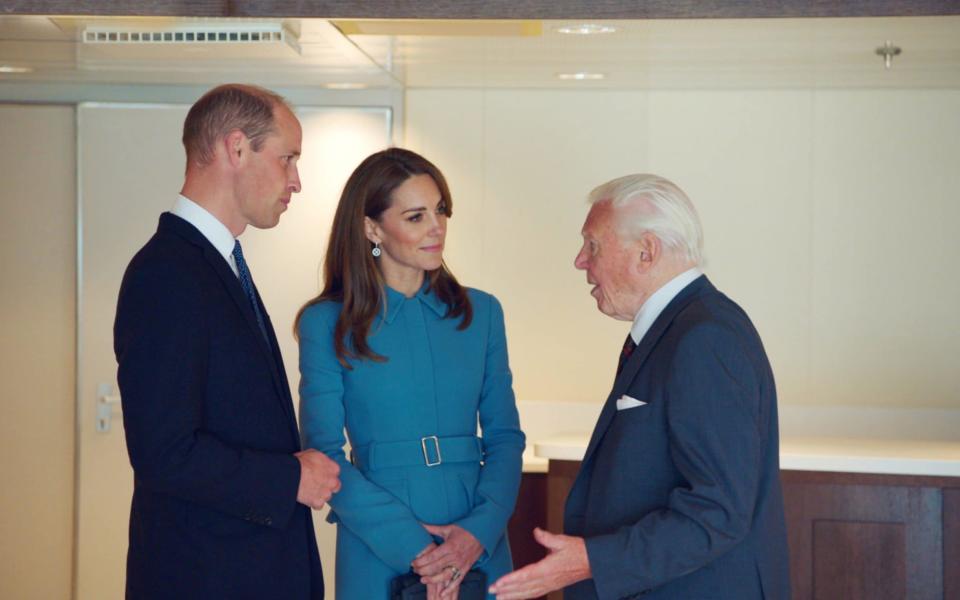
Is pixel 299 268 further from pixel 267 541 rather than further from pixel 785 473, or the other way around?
pixel 267 541

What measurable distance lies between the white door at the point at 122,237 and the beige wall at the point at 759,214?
0.45m

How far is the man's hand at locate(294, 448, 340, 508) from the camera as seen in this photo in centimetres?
224

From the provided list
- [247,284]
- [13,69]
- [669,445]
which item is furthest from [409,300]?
[13,69]

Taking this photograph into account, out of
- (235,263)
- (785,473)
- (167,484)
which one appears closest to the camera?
(167,484)

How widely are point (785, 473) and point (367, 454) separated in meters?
1.47

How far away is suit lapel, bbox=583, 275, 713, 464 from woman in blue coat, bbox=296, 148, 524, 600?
57 cm

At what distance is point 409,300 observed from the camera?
9.14ft

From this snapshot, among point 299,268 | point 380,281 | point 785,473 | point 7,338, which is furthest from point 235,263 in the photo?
point 7,338

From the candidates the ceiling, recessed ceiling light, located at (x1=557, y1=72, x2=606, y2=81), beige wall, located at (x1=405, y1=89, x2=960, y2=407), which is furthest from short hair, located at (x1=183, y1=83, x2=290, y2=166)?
beige wall, located at (x1=405, y1=89, x2=960, y2=407)

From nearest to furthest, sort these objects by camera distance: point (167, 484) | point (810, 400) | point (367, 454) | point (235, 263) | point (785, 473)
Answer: point (167, 484), point (235, 263), point (367, 454), point (785, 473), point (810, 400)

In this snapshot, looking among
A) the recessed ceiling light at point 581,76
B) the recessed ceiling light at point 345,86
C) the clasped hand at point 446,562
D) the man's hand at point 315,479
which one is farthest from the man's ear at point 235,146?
the recessed ceiling light at point 345,86

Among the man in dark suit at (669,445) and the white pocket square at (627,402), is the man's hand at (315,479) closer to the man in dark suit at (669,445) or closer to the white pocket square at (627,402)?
the man in dark suit at (669,445)

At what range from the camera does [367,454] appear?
266 centimetres

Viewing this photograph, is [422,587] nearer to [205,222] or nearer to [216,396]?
[216,396]
